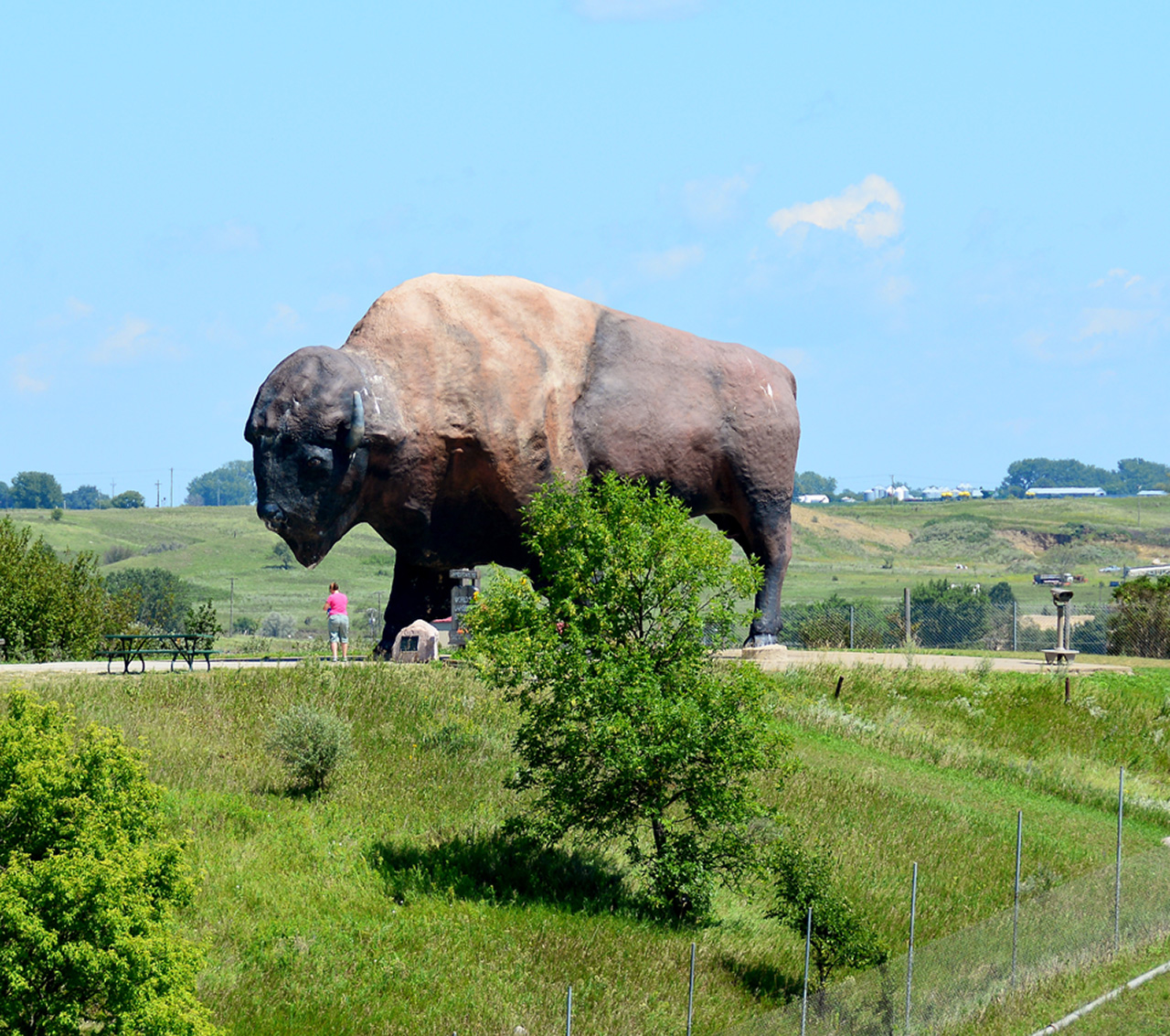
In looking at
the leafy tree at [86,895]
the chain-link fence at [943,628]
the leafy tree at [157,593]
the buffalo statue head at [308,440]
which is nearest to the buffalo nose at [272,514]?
the buffalo statue head at [308,440]

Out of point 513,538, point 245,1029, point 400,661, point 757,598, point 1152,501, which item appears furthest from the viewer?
point 1152,501

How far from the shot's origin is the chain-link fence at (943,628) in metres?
35.7

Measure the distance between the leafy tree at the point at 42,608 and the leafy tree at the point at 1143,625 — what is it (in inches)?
936

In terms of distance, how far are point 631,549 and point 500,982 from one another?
4348mm

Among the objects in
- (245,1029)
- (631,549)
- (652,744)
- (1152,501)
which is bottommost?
(245,1029)

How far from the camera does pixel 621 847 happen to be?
16359 mm

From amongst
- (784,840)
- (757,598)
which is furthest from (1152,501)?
(784,840)

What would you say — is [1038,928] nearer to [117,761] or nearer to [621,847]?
[621,847]

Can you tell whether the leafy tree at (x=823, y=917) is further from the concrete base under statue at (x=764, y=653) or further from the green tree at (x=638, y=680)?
the concrete base under statue at (x=764, y=653)

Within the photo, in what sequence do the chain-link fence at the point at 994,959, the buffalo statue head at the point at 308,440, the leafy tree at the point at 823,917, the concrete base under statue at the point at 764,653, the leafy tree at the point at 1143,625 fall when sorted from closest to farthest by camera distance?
Answer: the chain-link fence at the point at 994,959 → the leafy tree at the point at 823,917 → the buffalo statue head at the point at 308,440 → the concrete base under statue at the point at 764,653 → the leafy tree at the point at 1143,625

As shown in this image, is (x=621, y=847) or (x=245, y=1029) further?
(x=621, y=847)

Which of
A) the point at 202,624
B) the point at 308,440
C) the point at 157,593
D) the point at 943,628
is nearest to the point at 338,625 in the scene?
the point at 308,440

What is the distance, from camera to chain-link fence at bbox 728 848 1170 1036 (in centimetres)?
1182

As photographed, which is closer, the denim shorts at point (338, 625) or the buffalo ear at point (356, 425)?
the buffalo ear at point (356, 425)
